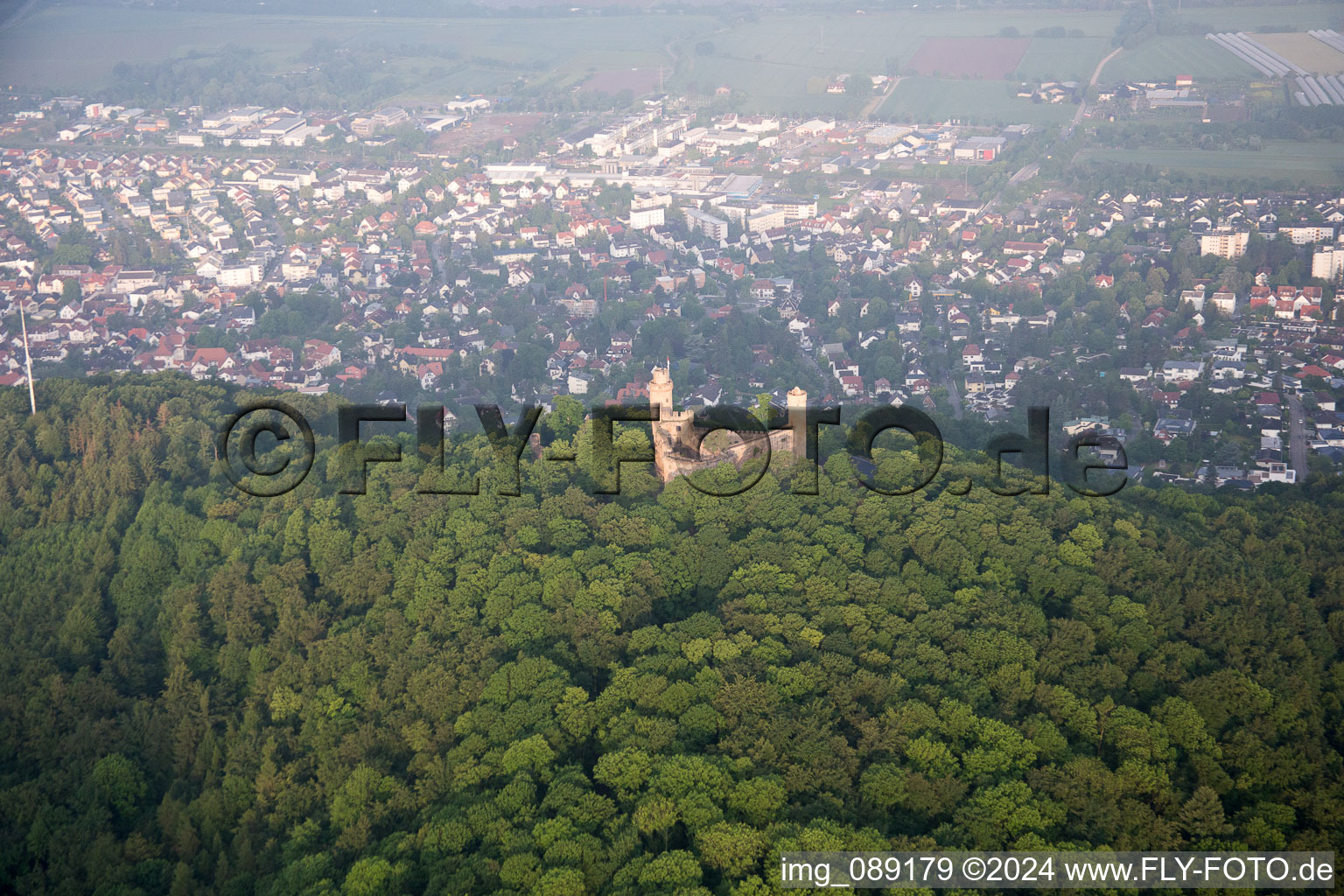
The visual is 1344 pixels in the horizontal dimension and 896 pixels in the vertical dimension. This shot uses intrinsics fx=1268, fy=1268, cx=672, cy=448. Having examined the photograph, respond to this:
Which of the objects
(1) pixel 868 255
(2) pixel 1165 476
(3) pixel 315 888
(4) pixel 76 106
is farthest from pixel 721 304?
(4) pixel 76 106

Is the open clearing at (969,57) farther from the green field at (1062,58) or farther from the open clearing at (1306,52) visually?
the open clearing at (1306,52)

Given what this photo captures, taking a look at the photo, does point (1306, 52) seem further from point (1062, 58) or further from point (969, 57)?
point (969, 57)

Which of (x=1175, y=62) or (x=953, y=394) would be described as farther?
(x=1175, y=62)

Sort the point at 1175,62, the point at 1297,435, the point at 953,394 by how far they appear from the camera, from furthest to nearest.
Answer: the point at 1175,62, the point at 953,394, the point at 1297,435

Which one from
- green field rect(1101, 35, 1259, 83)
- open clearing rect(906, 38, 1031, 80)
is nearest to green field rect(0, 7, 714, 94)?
open clearing rect(906, 38, 1031, 80)

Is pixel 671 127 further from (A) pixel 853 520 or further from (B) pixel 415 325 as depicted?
(A) pixel 853 520

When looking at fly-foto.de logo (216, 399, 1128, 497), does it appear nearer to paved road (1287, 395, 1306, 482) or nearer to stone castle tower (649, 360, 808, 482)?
stone castle tower (649, 360, 808, 482)

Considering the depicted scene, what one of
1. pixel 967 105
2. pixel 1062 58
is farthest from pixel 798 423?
pixel 1062 58
